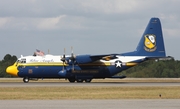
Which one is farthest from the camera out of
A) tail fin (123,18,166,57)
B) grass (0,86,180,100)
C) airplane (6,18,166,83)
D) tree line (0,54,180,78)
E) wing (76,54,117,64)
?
tree line (0,54,180,78)

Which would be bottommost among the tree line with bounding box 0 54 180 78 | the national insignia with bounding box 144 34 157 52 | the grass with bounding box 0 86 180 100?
the grass with bounding box 0 86 180 100

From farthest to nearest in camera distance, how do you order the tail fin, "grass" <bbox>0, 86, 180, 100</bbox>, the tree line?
1. the tree line
2. the tail fin
3. "grass" <bbox>0, 86, 180, 100</bbox>

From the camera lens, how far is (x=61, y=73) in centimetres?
5700

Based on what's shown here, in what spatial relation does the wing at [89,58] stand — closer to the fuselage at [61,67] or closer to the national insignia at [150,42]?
the fuselage at [61,67]

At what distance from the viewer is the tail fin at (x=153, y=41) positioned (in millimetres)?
60781

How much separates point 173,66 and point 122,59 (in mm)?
43241

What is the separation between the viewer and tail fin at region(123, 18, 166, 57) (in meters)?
60.8

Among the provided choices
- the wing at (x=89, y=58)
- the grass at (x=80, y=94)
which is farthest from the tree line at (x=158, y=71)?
the grass at (x=80, y=94)

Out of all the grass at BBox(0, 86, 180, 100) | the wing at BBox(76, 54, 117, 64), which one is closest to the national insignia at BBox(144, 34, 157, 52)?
the wing at BBox(76, 54, 117, 64)

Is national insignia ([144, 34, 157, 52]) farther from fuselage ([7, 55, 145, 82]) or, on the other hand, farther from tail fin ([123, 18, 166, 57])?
fuselage ([7, 55, 145, 82])

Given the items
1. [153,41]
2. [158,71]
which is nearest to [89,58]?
[153,41]

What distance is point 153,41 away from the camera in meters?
61.2
